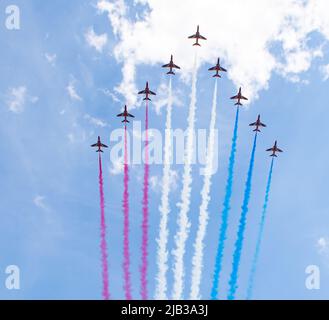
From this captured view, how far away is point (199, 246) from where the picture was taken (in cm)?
12450

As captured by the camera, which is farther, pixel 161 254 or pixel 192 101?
pixel 192 101
